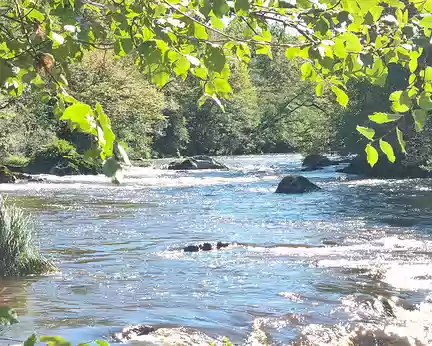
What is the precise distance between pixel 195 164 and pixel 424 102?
37.2 m

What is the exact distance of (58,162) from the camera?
3472cm

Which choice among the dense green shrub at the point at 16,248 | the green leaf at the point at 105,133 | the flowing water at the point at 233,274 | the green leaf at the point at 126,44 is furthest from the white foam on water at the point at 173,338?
the green leaf at the point at 105,133

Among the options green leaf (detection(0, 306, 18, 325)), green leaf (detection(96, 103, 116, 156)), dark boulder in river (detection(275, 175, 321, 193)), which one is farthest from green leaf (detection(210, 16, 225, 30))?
dark boulder in river (detection(275, 175, 321, 193))

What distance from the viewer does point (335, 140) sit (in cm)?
3788

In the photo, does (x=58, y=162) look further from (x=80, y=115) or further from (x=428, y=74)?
(x=80, y=115)

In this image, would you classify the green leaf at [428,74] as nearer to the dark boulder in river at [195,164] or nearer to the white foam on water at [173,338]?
the white foam on water at [173,338]

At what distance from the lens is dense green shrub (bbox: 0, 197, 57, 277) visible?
30.9 feet

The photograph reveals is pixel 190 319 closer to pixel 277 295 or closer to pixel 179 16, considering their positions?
pixel 277 295

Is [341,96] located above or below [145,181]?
above

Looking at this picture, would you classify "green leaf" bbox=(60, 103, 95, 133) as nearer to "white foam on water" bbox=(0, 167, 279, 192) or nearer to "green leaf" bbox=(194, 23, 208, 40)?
"green leaf" bbox=(194, 23, 208, 40)

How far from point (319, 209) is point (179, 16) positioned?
56.1 ft

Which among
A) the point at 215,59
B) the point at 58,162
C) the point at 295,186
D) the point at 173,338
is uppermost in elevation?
the point at 215,59

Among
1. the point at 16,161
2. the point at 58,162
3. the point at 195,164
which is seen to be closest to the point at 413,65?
the point at 58,162

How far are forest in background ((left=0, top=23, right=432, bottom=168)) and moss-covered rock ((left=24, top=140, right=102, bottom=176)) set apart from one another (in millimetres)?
624
